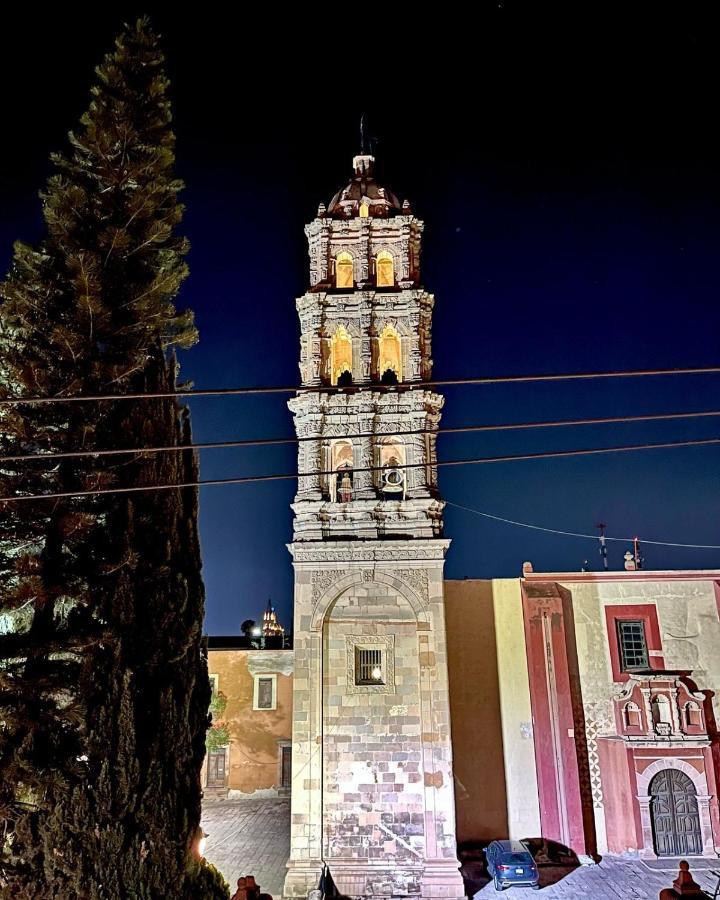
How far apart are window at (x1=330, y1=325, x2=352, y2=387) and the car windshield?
14213 mm

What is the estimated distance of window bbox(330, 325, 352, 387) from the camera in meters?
22.7

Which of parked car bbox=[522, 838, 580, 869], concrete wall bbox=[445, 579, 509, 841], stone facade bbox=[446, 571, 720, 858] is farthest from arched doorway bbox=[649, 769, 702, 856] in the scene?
concrete wall bbox=[445, 579, 509, 841]

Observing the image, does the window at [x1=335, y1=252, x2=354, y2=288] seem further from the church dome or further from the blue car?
the blue car

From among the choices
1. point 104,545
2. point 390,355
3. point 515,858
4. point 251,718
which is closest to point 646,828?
point 515,858

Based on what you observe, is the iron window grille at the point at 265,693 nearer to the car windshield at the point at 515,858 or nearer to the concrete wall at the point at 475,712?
the concrete wall at the point at 475,712

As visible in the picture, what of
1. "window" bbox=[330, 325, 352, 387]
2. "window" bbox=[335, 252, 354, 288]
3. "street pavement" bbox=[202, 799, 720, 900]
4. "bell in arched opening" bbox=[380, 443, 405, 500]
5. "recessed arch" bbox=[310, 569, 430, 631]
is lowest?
"street pavement" bbox=[202, 799, 720, 900]

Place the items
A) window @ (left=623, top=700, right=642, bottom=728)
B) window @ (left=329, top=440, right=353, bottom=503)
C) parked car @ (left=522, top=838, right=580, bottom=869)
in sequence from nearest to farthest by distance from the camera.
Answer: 1. parked car @ (left=522, top=838, right=580, bottom=869)
2. window @ (left=329, top=440, right=353, bottom=503)
3. window @ (left=623, top=700, right=642, bottom=728)

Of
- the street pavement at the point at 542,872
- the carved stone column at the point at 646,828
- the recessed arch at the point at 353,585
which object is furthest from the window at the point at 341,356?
the carved stone column at the point at 646,828

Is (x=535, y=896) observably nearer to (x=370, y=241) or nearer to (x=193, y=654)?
(x=193, y=654)

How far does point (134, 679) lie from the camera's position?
9.19 metres

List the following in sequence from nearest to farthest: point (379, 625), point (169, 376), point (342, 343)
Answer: point (169, 376) < point (379, 625) < point (342, 343)

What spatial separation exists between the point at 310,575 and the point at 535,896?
1011 centimetres

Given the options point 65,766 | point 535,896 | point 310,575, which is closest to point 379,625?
point 310,575

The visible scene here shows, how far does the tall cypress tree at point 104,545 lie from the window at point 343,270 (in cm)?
1257
